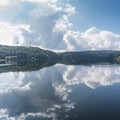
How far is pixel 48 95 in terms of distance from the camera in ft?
168

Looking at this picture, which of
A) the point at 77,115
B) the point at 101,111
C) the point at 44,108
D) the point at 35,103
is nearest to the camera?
the point at 77,115

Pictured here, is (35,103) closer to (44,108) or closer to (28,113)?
(44,108)

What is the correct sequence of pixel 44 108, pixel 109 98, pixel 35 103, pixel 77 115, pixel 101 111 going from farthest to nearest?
pixel 109 98, pixel 35 103, pixel 44 108, pixel 101 111, pixel 77 115

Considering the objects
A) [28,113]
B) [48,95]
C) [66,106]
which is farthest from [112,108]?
[48,95]

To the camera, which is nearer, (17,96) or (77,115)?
(77,115)

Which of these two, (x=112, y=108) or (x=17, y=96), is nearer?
(x=112, y=108)

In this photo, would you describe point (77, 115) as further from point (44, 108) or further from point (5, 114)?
point (5, 114)

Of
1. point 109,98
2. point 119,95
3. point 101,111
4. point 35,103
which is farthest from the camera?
point 119,95

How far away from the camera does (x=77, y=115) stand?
34.2 metres

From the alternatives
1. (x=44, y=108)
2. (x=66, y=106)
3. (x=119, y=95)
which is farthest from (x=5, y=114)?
(x=119, y=95)

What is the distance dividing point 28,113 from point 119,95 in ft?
72.7

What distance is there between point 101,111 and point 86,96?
12.0 m

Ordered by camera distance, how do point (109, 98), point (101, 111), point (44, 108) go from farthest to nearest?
point (109, 98) → point (44, 108) → point (101, 111)

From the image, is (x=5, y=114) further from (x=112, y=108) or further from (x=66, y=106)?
(x=112, y=108)
